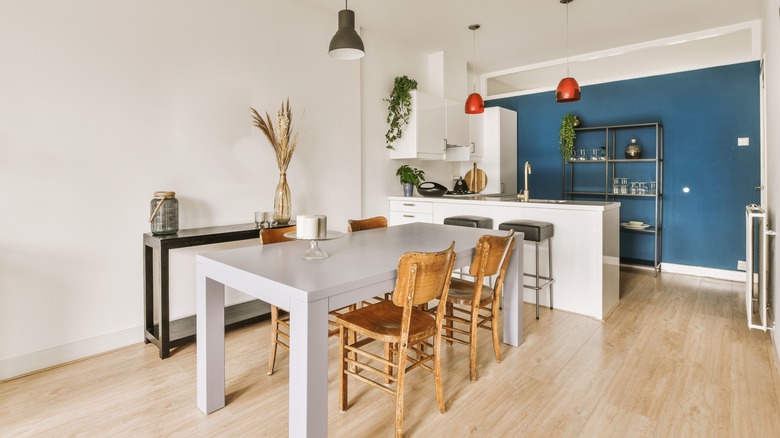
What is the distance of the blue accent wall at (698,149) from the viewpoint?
464cm

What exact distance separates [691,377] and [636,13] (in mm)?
3479

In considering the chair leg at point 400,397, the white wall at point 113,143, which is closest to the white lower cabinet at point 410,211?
the white wall at point 113,143

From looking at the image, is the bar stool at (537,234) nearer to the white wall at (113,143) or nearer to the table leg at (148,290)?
the white wall at (113,143)

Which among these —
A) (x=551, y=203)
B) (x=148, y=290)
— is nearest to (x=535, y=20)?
(x=551, y=203)

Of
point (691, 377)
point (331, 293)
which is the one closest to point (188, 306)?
point (331, 293)

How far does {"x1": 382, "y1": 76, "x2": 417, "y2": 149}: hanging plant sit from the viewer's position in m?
4.74

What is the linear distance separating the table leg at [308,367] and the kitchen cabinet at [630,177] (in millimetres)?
4786

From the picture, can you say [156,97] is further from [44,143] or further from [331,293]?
[331,293]

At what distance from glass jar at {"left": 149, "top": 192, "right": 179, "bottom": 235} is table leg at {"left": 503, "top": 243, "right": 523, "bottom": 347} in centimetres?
231

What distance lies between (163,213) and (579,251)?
323 cm

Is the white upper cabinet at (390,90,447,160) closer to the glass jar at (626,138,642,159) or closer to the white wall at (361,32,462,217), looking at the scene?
the white wall at (361,32,462,217)

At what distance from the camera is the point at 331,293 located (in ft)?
4.97

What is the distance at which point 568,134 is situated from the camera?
5.57m

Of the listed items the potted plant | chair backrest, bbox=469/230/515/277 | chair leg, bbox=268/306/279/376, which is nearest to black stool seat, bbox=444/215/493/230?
the potted plant
